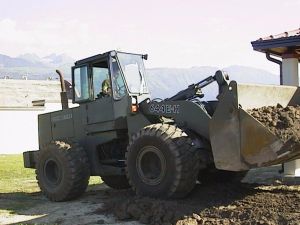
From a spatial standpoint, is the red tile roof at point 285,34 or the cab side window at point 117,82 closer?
the cab side window at point 117,82

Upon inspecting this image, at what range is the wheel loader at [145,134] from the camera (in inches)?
306

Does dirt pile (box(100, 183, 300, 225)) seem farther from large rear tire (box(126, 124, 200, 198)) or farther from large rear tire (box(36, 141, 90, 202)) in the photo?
large rear tire (box(36, 141, 90, 202))

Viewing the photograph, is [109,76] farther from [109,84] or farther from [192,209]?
[192,209]

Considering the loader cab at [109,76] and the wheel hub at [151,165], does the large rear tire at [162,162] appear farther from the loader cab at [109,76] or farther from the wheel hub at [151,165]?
the loader cab at [109,76]

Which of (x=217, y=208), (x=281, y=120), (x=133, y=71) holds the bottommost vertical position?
(x=217, y=208)

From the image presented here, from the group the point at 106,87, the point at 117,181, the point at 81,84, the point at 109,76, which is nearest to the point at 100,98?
the point at 106,87

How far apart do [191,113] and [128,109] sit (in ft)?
5.24

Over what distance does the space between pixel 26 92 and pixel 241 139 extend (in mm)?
45218

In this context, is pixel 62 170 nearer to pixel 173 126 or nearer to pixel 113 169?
pixel 113 169

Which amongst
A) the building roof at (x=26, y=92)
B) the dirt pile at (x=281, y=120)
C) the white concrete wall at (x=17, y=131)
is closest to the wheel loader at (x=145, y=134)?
the dirt pile at (x=281, y=120)

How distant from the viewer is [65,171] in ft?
34.2

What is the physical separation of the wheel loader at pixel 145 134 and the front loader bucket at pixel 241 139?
0.05 ft

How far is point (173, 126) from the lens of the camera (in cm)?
883

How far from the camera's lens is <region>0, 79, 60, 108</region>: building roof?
48.8 m
